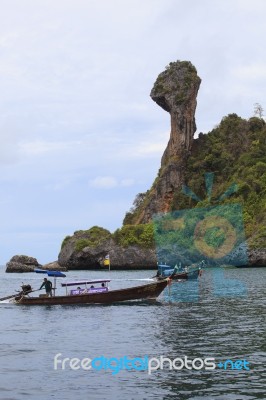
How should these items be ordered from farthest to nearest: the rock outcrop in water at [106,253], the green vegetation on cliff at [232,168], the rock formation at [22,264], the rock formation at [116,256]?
1. the green vegetation on cliff at [232,168]
2. the rock formation at [22,264]
3. the rock outcrop in water at [106,253]
4. the rock formation at [116,256]

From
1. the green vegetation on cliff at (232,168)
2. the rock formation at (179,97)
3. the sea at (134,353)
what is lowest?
the sea at (134,353)

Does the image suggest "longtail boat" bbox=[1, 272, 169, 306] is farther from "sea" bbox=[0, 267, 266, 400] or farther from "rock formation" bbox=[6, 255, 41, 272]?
"rock formation" bbox=[6, 255, 41, 272]

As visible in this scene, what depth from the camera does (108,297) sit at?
143 ft

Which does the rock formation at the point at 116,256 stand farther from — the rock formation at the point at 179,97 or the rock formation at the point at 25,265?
the rock formation at the point at 179,97

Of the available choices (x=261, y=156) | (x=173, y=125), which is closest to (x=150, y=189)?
(x=173, y=125)

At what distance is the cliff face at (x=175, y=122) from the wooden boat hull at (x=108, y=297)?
124m

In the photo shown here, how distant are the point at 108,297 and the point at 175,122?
444 ft

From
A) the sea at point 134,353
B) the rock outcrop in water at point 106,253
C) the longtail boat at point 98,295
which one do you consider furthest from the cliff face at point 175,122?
the sea at point 134,353

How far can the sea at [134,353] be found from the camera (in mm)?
18328

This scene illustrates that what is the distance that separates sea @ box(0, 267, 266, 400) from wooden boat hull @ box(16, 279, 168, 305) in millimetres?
1135

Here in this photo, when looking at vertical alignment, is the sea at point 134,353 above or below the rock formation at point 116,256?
below

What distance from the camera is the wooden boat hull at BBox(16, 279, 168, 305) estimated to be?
143 feet

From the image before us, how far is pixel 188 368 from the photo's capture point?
21.1 m

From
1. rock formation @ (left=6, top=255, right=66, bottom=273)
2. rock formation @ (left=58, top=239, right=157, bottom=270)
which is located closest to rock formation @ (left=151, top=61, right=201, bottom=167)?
rock formation @ (left=58, top=239, right=157, bottom=270)
